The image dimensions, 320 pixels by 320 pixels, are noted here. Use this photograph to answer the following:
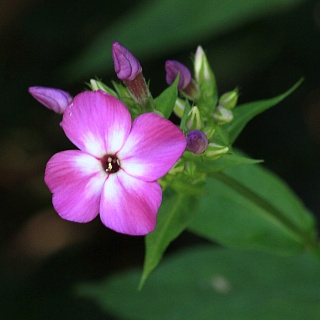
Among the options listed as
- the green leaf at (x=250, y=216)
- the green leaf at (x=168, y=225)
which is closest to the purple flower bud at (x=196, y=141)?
the green leaf at (x=168, y=225)

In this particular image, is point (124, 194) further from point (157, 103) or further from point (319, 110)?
point (319, 110)

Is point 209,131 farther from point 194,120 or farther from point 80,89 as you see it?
point 80,89

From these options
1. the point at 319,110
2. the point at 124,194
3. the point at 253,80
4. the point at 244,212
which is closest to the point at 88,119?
the point at 124,194

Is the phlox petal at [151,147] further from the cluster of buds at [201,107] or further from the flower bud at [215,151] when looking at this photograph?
the flower bud at [215,151]

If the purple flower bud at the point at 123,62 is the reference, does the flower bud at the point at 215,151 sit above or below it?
below

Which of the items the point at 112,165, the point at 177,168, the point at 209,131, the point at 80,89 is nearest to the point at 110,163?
the point at 112,165

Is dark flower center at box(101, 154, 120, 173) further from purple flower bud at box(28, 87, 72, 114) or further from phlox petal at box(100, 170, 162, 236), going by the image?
purple flower bud at box(28, 87, 72, 114)

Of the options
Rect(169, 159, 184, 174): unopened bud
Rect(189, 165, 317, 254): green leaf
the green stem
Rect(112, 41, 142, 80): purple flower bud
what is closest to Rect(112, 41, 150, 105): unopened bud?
Rect(112, 41, 142, 80): purple flower bud
